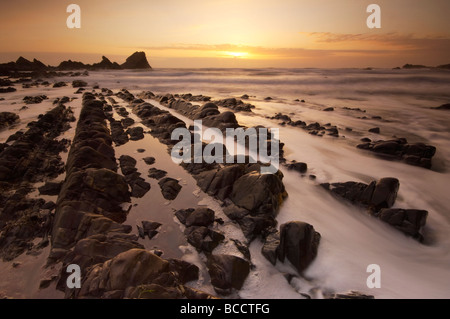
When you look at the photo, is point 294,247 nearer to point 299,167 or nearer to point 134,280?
point 134,280

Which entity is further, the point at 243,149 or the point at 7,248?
the point at 243,149

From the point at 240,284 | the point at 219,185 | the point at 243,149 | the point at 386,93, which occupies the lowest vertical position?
the point at 240,284

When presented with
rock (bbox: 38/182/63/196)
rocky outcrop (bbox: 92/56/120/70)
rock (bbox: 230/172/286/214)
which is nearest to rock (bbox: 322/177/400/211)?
rock (bbox: 230/172/286/214)

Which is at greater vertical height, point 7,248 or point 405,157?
point 405,157

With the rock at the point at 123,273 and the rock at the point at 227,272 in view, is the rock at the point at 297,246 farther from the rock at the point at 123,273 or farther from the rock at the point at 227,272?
the rock at the point at 123,273

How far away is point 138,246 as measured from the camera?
473 centimetres

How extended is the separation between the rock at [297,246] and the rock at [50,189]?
6.53 meters

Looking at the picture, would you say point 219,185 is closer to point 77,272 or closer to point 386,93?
point 77,272

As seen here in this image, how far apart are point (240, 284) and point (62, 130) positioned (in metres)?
13.4

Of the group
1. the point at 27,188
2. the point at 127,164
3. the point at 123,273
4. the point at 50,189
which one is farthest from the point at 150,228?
the point at 27,188

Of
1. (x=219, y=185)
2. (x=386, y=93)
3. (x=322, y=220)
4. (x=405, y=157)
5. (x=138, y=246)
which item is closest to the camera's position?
(x=138, y=246)

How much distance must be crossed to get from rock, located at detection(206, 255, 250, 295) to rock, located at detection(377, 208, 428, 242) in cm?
409

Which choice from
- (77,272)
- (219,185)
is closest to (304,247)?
(219,185)

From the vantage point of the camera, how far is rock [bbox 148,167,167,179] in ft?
26.0
